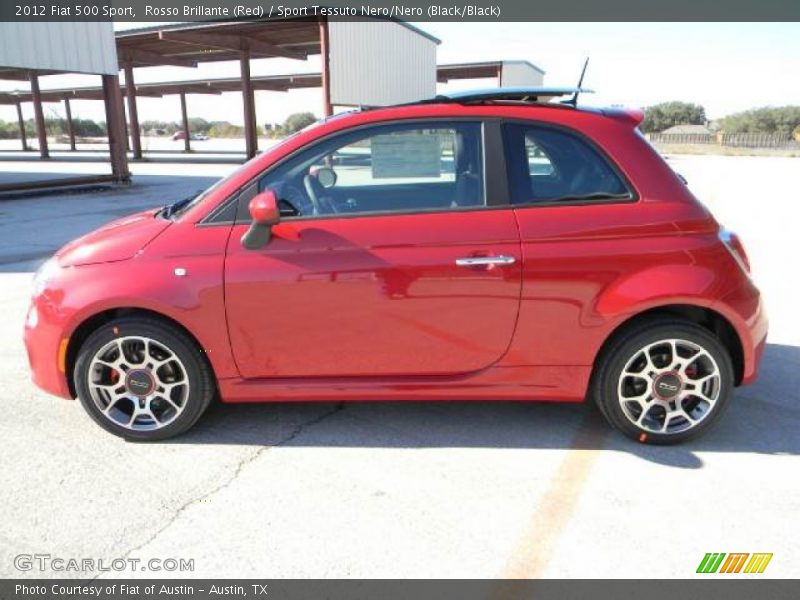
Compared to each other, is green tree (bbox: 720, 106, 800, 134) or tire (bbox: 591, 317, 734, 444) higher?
green tree (bbox: 720, 106, 800, 134)

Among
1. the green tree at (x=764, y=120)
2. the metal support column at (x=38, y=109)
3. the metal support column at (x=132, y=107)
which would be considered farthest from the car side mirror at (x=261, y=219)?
the green tree at (x=764, y=120)

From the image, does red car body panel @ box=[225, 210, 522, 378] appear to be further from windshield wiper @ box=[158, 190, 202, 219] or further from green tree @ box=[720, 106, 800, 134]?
green tree @ box=[720, 106, 800, 134]

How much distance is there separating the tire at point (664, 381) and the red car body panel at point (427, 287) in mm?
111

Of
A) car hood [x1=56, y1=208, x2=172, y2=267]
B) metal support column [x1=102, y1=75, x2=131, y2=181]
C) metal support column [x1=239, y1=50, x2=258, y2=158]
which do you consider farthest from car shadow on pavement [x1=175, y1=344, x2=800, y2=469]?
metal support column [x1=239, y1=50, x2=258, y2=158]

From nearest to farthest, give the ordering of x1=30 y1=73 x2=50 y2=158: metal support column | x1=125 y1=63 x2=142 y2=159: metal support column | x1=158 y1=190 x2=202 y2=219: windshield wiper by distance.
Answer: x1=158 y1=190 x2=202 y2=219: windshield wiper
x1=30 y1=73 x2=50 y2=158: metal support column
x1=125 y1=63 x2=142 y2=159: metal support column

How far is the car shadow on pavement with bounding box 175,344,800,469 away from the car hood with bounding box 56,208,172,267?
108 centimetres

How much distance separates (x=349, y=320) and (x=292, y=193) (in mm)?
755

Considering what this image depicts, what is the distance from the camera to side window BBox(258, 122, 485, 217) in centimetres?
317

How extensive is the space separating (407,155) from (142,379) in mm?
1912

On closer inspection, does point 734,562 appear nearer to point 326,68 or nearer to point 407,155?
point 407,155

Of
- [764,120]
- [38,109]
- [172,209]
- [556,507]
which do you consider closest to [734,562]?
[556,507]

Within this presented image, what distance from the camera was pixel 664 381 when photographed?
10.4 feet

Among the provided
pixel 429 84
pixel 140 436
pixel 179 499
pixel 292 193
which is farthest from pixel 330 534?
pixel 429 84

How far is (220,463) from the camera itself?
122 inches
